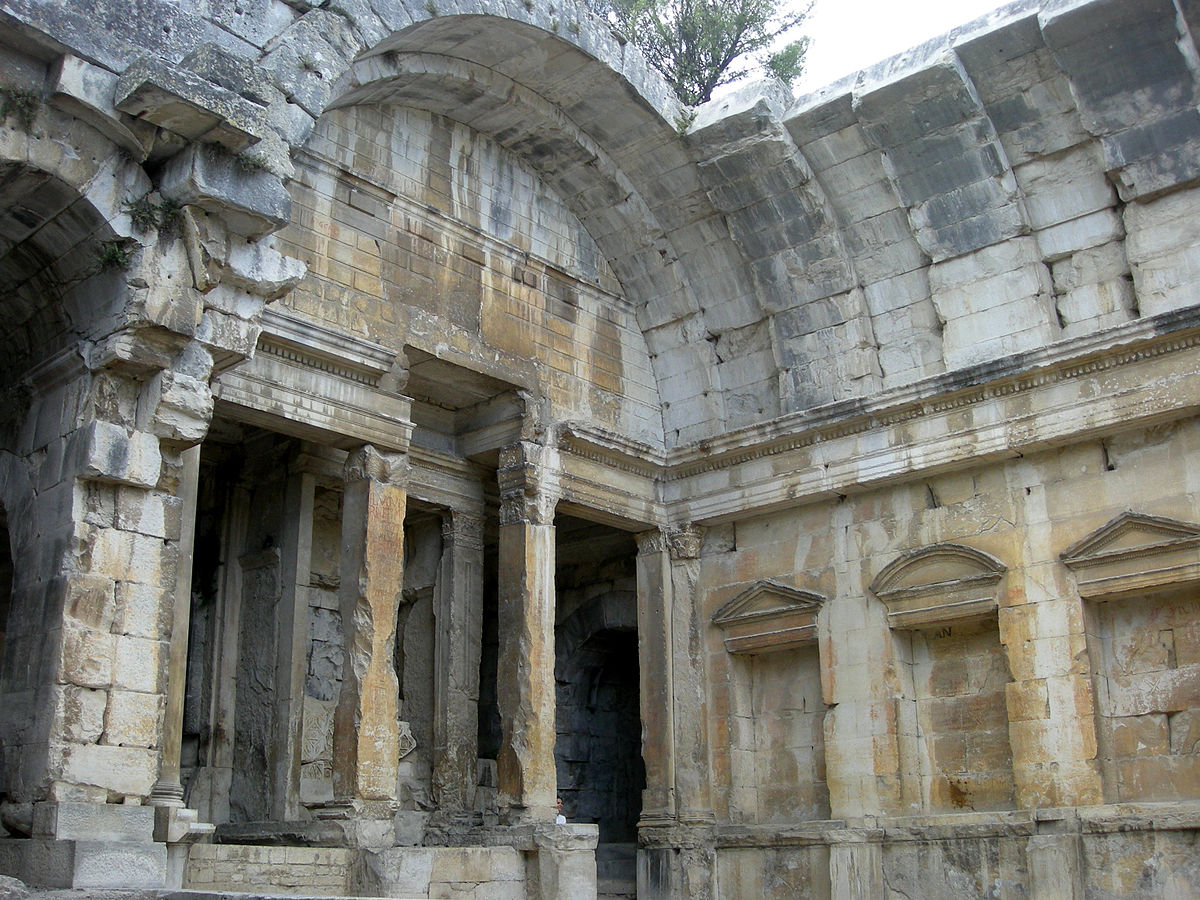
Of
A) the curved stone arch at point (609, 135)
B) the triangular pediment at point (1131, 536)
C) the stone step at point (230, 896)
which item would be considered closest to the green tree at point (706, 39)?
the curved stone arch at point (609, 135)

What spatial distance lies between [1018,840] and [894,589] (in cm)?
228

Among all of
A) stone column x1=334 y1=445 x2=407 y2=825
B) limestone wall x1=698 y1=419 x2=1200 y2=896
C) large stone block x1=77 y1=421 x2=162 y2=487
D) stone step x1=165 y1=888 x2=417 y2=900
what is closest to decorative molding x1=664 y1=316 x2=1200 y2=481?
limestone wall x1=698 y1=419 x2=1200 y2=896

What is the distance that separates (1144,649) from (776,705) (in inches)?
132

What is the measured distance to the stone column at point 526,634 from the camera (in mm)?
10672

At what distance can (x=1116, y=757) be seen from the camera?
989 cm

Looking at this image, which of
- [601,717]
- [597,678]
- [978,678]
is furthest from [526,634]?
[601,717]

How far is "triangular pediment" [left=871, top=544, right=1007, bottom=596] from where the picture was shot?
10.7 metres

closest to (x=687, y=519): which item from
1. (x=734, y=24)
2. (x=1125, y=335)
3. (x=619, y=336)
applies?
(x=619, y=336)

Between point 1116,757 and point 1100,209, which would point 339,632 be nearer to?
point 1116,757

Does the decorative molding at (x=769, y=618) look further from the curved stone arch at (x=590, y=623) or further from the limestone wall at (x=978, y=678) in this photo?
the curved stone arch at (x=590, y=623)

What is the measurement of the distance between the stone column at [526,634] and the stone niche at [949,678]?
2.94 meters

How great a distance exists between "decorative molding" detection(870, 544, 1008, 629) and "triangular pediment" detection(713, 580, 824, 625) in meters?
0.67

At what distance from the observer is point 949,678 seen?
11.0 meters

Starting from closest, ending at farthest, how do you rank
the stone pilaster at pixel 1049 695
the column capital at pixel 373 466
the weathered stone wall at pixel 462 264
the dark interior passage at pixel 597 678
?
the stone pilaster at pixel 1049 695, the column capital at pixel 373 466, the weathered stone wall at pixel 462 264, the dark interior passage at pixel 597 678
